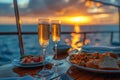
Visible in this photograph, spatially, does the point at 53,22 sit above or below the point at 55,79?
above

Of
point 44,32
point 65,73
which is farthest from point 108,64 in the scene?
point 44,32

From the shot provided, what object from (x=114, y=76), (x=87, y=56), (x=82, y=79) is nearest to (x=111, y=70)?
(x=114, y=76)

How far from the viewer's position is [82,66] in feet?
3.33

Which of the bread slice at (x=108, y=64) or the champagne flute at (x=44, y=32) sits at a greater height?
the champagne flute at (x=44, y=32)

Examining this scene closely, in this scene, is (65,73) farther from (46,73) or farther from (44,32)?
(44,32)

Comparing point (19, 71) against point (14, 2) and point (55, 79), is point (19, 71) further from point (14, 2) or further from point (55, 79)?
point (14, 2)

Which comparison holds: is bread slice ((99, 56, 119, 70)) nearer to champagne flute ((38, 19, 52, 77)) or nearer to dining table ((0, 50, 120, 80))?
dining table ((0, 50, 120, 80))

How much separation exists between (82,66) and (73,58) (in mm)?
167

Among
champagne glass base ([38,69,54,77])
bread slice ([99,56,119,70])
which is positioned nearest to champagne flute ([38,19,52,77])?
champagne glass base ([38,69,54,77])

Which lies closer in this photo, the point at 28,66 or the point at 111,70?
the point at 111,70

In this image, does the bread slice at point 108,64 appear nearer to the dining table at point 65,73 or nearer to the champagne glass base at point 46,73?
the dining table at point 65,73

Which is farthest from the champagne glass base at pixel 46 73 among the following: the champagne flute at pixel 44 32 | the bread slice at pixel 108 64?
the bread slice at pixel 108 64

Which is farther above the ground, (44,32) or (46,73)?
(44,32)

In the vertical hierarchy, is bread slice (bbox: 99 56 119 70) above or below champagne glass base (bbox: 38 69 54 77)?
above
